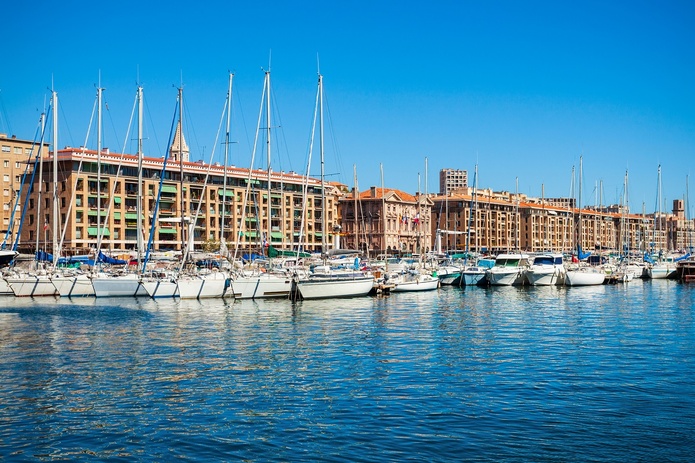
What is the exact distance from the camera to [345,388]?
27328mm

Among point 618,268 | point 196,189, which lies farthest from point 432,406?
point 196,189

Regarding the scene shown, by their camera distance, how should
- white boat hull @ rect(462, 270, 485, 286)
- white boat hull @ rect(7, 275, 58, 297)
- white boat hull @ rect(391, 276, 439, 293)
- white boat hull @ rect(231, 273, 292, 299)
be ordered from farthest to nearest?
white boat hull @ rect(462, 270, 485, 286) < white boat hull @ rect(391, 276, 439, 293) < white boat hull @ rect(7, 275, 58, 297) < white boat hull @ rect(231, 273, 292, 299)

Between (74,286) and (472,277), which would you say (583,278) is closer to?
(472,277)

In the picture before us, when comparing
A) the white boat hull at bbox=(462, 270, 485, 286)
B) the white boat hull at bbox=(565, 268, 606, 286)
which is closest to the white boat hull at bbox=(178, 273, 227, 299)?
the white boat hull at bbox=(462, 270, 485, 286)

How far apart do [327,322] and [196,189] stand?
84256mm

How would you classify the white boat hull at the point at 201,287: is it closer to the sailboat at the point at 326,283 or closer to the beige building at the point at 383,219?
Result: the sailboat at the point at 326,283

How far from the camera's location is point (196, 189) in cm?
12762

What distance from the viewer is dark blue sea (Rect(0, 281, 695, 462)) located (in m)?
20.5

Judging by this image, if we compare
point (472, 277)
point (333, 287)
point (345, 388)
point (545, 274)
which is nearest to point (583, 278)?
point (545, 274)

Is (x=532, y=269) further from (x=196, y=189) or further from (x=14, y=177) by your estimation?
(x=14, y=177)

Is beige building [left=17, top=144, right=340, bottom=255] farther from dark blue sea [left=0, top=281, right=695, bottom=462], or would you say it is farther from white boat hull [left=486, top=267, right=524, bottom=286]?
dark blue sea [left=0, top=281, right=695, bottom=462]

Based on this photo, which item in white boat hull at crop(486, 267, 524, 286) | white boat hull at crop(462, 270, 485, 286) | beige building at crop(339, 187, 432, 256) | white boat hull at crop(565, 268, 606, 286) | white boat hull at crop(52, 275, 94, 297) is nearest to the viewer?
white boat hull at crop(52, 275, 94, 297)

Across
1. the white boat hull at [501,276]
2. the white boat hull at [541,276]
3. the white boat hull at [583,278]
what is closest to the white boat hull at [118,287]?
the white boat hull at [501,276]

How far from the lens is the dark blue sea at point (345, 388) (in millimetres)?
20453
